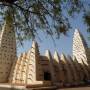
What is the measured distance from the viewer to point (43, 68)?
1150 inches

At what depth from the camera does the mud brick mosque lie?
27.9m

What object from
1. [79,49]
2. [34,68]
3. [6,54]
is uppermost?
[79,49]

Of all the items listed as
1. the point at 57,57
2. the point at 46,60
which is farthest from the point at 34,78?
the point at 57,57

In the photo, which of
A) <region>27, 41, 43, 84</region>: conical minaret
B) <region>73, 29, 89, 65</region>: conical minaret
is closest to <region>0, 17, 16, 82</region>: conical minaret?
<region>27, 41, 43, 84</region>: conical minaret

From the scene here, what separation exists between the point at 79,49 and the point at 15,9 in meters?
30.9

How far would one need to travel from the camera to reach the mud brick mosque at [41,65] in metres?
27.9

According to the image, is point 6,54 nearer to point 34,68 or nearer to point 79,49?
point 34,68

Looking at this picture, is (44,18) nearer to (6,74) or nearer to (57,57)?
(57,57)

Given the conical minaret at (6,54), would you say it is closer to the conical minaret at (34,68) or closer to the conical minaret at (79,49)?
the conical minaret at (34,68)

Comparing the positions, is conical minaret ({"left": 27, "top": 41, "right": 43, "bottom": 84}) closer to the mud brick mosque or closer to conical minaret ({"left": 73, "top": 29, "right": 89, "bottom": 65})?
the mud brick mosque

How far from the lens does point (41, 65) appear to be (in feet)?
94.1

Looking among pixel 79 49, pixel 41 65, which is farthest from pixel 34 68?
pixel 79 49

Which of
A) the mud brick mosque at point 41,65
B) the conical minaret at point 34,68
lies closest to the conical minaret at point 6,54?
the mud brick mosque at point 41,65

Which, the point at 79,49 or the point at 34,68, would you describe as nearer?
the point at 34,68
